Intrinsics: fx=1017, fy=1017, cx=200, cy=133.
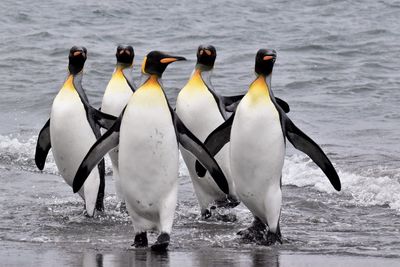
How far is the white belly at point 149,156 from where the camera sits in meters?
5.96

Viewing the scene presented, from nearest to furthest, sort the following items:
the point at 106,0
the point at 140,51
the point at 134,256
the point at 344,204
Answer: the point at 134,256 → the point at 344,204 → the point at 140,51 → the point at 106,0

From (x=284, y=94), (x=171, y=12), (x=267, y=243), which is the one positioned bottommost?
(x=267, y=243)

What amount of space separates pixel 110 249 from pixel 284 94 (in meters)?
8.83

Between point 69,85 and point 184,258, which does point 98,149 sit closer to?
point 184,258

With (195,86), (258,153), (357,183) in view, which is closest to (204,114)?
(195,86)

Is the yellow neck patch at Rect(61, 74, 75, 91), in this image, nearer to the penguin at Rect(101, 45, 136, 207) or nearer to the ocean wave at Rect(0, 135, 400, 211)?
the penguin at Rect(101, 45, 136, 207)

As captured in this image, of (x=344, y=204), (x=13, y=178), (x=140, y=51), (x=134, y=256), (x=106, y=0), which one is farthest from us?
(x=106, y=0)

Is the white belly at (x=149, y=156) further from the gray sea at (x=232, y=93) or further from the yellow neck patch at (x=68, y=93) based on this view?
the yellow neck patch at (x=68, y=93)

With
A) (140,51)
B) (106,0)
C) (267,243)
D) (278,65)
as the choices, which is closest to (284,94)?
(278,65)

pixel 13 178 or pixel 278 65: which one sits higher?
pixel 278 65

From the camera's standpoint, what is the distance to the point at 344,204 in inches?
317

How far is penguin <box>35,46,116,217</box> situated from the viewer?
720cm

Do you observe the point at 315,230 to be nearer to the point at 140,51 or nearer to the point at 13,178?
the point at 13,178

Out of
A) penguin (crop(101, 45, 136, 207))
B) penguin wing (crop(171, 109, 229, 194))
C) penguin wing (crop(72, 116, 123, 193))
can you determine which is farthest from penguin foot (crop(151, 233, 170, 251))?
penguin (crop(101, 45, 136, 207))
